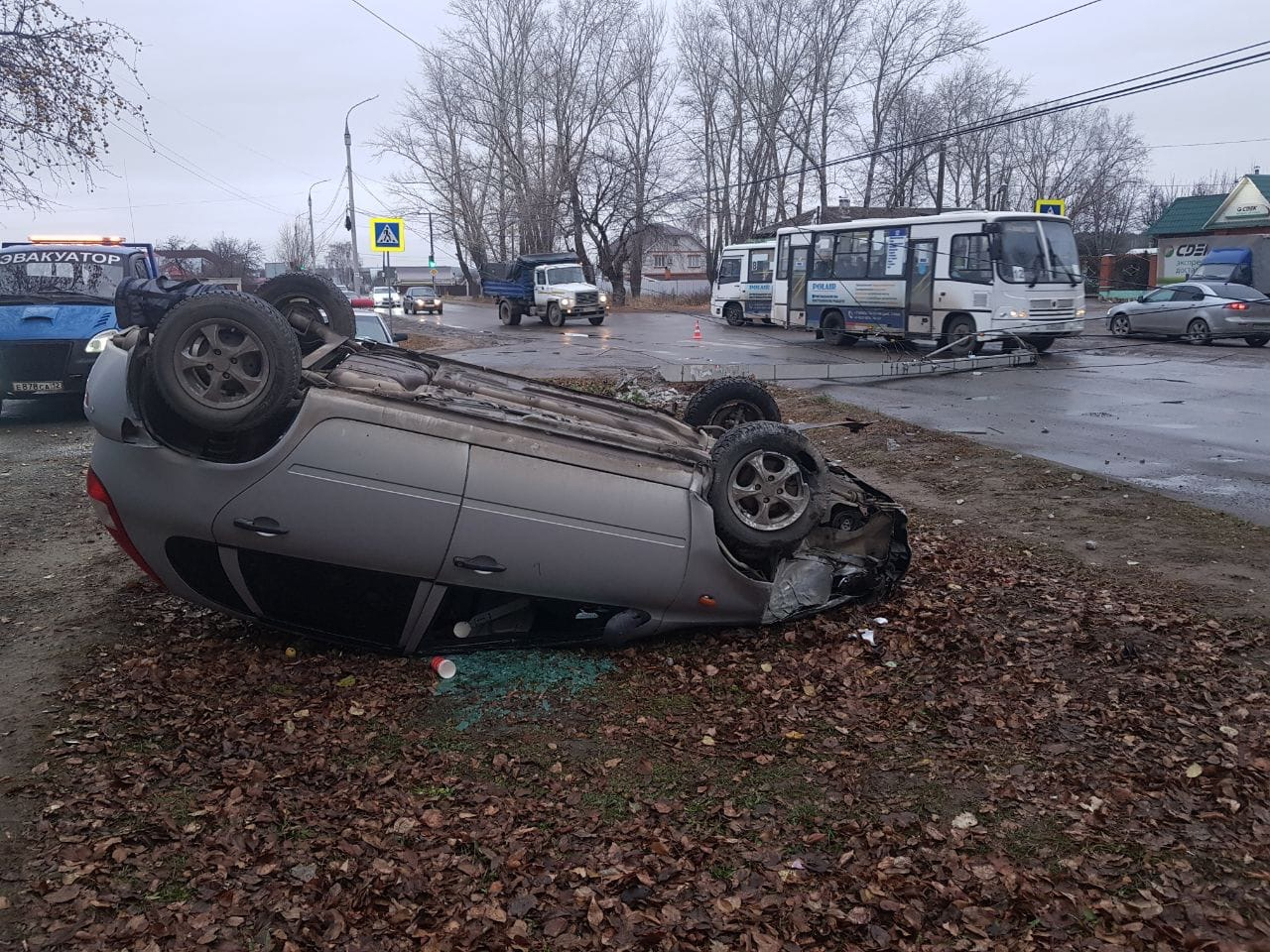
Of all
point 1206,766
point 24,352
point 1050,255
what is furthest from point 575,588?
point 1050,255

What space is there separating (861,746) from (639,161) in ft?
183

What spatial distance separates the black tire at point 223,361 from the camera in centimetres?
409

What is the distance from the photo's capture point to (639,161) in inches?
2221

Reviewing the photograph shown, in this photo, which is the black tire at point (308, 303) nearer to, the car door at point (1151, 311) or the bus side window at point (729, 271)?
the car door at point (1151, 311)

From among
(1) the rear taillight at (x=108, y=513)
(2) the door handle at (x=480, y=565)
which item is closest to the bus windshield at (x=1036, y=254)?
(2) the door handle at (x=480, y=565)

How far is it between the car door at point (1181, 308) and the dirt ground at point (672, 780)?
2158 cm

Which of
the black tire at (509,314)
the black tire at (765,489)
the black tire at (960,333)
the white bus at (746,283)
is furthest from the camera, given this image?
the black tire at (509,314)

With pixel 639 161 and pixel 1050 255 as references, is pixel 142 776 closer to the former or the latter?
pixel 1050 255

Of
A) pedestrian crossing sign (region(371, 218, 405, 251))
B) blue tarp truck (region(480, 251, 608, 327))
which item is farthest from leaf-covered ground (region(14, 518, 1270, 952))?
blue tarp truck (region(480, 251, 608, 327))

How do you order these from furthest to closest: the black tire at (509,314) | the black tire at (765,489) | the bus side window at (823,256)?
the black tire at (509,314), the bus side window at (823,256), the black tire at (765,489)

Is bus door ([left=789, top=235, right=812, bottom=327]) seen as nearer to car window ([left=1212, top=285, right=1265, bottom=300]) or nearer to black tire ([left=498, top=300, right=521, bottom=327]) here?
→ car window ([left=1212, top=285, right=1265, bottom=300])

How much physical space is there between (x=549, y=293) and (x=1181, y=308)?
73.7ft

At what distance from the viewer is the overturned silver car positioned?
13.8 ft

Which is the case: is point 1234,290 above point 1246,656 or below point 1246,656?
above
